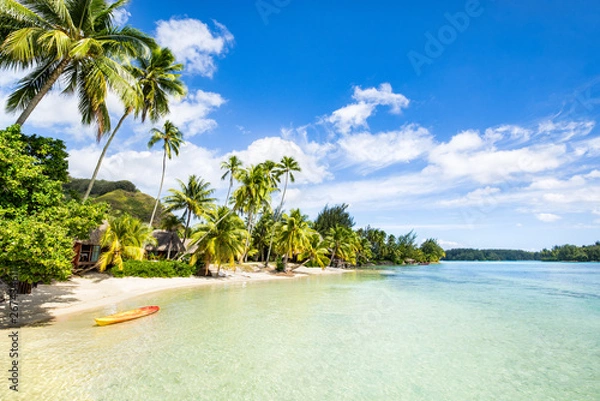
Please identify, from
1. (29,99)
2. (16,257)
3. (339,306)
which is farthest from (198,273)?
(16,257)

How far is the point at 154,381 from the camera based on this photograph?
5.91 m

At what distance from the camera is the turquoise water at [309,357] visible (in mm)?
5781

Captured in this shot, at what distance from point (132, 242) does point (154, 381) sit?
17.2 metres

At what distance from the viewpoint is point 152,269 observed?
21625 millimetres

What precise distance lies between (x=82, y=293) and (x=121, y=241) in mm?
6061

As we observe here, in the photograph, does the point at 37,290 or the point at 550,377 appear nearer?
the point at 550,377

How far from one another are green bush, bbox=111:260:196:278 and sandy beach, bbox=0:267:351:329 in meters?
0.52

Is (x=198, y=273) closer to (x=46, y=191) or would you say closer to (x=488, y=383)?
(x=46, y=191)

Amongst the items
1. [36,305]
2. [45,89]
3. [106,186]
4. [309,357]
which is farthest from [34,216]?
[106,186]

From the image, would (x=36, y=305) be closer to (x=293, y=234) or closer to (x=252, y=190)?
(x=252, y=190)

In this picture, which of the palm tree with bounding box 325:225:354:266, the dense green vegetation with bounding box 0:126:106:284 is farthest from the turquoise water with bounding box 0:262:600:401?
the palm tree with bounding box 325:225:354:266

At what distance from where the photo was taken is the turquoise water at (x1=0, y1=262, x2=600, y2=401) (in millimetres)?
5781

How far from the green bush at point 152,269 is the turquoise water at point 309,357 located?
9192 millimetres

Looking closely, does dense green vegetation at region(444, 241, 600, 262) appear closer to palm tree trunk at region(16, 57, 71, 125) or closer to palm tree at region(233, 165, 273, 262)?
palm tree at region(233, 165, 273, 262)
